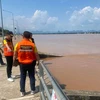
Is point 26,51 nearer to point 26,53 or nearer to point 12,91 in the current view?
point 26,53

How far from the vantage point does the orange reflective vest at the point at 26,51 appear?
6.51 meters

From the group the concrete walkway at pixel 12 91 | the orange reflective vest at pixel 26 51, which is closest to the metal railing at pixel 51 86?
the orange reflective vest at pixel 26 51

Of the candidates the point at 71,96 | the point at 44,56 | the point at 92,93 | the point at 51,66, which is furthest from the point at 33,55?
the point at 44,56

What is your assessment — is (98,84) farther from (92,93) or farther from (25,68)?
(25,68)

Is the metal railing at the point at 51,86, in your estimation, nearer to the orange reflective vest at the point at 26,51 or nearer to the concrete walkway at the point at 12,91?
the orange reflective vest at the point at 26,51

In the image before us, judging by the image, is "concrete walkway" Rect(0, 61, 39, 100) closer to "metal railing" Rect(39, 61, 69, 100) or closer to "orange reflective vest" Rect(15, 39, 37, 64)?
"orange reflective vest" Rect(15, 39, 37, 64)

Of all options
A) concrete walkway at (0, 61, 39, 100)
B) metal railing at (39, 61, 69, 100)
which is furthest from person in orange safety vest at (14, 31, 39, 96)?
metal railing at (39, 61, 69, 100)

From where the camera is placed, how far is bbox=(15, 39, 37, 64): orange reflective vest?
6.51 metres

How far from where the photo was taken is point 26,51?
6.62 meters

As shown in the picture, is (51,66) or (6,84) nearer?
(6,84)

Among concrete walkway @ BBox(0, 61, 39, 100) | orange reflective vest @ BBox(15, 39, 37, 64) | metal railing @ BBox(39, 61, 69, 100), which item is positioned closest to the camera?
metal railing @ BBox(39, 61, 69, 100)

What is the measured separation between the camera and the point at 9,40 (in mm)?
8703

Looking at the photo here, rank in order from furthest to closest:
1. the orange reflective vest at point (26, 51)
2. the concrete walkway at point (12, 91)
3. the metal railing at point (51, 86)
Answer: the concrete walkway at point (12, 91) → the orange reflective vest at point (26, 51) → the metal railing at point (51, 86)

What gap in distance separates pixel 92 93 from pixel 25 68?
1.91 metres
